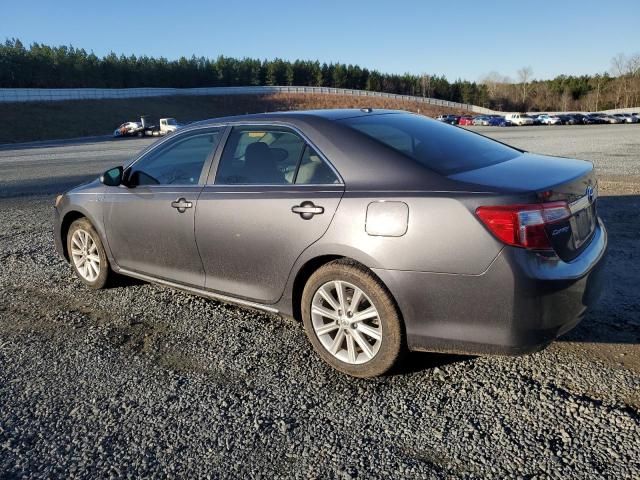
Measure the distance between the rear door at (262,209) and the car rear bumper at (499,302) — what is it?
645 millimetres

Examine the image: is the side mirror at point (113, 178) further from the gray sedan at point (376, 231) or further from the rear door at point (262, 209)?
the rear door at point (262, 209)

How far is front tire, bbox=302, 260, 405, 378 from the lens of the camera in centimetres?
301

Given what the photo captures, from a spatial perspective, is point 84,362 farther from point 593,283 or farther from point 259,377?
point 593,283

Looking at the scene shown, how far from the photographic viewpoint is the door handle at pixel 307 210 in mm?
3211

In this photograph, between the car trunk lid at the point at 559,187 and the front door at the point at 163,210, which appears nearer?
the car trunk lid at the point at 559,187

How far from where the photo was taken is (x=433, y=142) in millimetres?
3543

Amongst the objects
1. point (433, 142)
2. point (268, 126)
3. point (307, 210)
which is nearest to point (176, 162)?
point (268, 126)

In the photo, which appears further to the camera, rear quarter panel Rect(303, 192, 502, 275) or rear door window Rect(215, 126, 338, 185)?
rear door window Rect(215, 126, 338, 185)

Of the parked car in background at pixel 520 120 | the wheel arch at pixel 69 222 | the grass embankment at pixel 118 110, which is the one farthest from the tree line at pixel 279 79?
the wheel arch at pixel 69 222

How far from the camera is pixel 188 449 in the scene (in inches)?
103

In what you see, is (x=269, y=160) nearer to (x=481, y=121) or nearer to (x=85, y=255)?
(x=85, y=255)

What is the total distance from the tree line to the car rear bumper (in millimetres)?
90283

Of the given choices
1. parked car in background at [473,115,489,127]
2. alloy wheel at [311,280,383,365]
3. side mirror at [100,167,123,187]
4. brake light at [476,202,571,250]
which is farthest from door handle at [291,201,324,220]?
parked car in background at [473,115,489,127]

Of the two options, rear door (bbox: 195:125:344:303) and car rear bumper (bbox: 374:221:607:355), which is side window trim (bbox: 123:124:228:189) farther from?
car rear bumper (bbox: 374:221:607:355)
